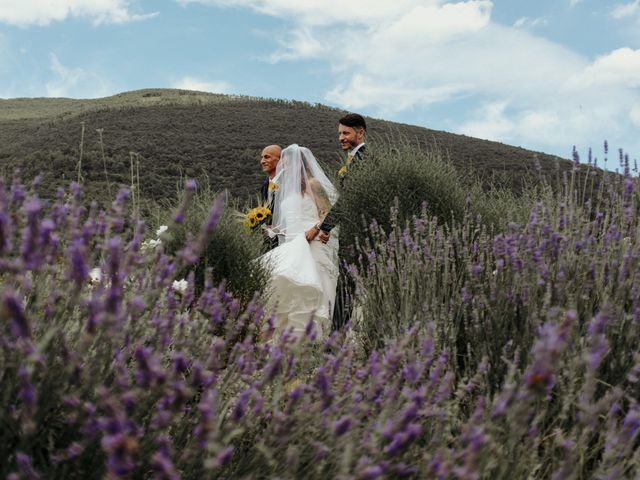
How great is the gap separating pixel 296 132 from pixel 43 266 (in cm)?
3661

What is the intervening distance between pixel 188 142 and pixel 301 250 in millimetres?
28831

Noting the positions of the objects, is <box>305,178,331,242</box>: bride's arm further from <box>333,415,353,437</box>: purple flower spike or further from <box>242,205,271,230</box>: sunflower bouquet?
<box>333,415,353,437</box>: purple flower spike

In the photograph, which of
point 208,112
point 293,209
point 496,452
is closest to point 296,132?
point 208,112

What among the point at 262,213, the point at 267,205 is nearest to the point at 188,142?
the point at 267,205

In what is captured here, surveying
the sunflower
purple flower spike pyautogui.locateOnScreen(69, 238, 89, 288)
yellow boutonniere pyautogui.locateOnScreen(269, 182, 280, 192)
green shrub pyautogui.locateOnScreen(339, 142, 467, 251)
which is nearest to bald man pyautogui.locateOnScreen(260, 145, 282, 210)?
yellow boutonniere pyautogui.locateOnScreen(269, 182, 280, 192)

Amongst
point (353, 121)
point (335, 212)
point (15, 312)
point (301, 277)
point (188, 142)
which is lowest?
point (301, 277)

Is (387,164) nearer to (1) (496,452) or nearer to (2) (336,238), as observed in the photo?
(2) (336,238)

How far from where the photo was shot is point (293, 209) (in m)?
6.16

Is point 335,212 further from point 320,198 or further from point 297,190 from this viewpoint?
point 297,190

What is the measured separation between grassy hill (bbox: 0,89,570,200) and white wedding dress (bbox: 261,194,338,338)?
39.3 ft

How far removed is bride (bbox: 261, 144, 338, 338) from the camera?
5379mm

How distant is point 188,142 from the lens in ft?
109

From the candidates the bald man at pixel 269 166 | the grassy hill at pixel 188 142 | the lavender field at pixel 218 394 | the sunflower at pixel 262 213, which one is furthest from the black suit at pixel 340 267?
the grassy hill at pixel 188 142

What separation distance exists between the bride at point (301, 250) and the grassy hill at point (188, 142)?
451 inches
